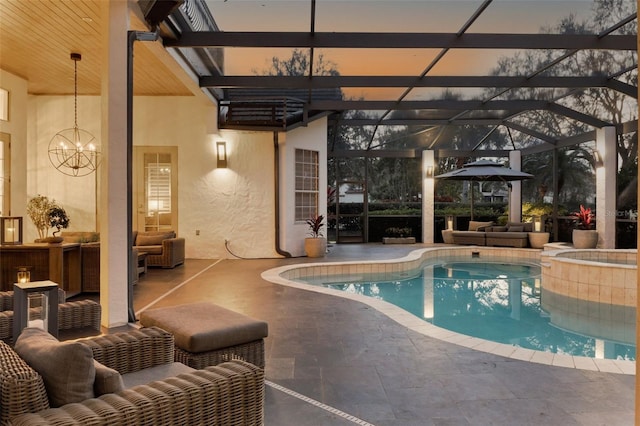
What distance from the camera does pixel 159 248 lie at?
867 centimetres

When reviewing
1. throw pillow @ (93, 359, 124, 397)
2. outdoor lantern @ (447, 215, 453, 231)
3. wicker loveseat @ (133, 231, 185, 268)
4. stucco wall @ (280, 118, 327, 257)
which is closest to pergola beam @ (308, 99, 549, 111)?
stucco wall @ (280, 118, 327, 257)

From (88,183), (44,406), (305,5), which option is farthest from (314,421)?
(88,183)

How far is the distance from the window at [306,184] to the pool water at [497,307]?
2.90 m

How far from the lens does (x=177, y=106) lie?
10.2 metres

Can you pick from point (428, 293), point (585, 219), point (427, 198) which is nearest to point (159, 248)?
point (428, 293)

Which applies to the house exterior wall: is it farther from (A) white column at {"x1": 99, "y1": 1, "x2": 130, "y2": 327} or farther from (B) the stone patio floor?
(B) the stone patio floor

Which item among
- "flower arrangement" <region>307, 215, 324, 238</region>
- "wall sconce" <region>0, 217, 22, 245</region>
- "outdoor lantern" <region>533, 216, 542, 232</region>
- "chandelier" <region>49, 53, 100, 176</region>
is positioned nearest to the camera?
"wall sconce" <region>0, 217, 22, 245</region>

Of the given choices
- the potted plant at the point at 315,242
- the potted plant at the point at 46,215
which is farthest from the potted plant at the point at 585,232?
the potted plant at the point at 46,215

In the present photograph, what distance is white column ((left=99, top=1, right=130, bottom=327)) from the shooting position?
455 centimetres

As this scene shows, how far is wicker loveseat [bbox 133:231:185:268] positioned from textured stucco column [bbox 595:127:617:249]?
9647 mm

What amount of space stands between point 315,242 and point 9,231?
19.9 feet

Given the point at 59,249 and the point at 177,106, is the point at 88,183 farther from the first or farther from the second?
the point at 59,249

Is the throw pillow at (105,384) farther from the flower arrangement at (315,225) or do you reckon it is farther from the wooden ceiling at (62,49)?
the flower arrangement at (315,225)

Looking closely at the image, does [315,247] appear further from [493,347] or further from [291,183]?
[493,347]
